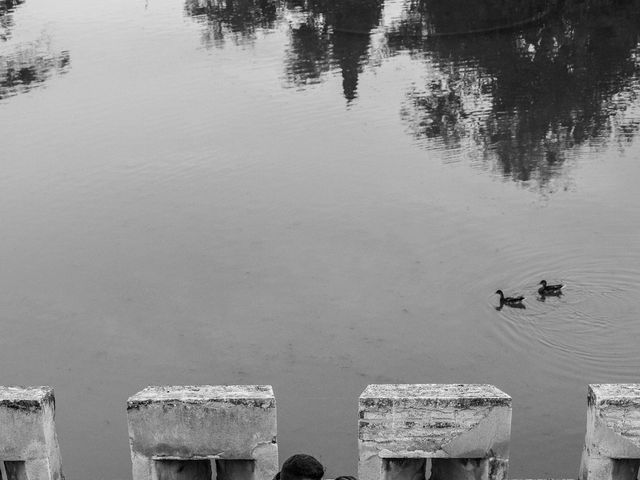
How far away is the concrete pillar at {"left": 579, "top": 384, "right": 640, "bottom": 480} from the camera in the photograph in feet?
20.6

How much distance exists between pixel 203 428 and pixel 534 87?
17.1 m

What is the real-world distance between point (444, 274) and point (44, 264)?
19.4ft

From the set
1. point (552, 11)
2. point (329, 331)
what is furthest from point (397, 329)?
point (552, 11)

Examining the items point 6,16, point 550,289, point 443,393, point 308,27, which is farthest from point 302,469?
point 6,16

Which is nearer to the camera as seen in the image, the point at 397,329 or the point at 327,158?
the point at 397,329

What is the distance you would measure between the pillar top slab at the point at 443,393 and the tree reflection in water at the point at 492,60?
10920 millimetres

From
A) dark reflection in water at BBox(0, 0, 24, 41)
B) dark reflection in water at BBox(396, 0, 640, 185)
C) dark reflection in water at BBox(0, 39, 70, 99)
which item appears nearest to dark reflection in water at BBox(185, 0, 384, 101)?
dark reflection in water at BBox(396, 0, 640, 185)

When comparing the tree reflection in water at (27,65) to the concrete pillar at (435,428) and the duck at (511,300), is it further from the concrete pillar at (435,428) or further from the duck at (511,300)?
the concrete pillar at (435,428)

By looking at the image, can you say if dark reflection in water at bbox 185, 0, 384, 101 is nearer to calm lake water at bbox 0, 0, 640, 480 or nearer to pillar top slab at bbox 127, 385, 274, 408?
calm lake water at bbox 0, 0, 640, 480

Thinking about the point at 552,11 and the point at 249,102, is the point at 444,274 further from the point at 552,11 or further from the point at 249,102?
the point at 552,11

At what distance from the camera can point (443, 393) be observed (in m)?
6.35

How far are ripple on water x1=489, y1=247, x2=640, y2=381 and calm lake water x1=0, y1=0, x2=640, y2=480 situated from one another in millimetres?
37

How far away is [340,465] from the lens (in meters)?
9.68

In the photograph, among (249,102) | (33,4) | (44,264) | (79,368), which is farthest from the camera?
(33,4)
